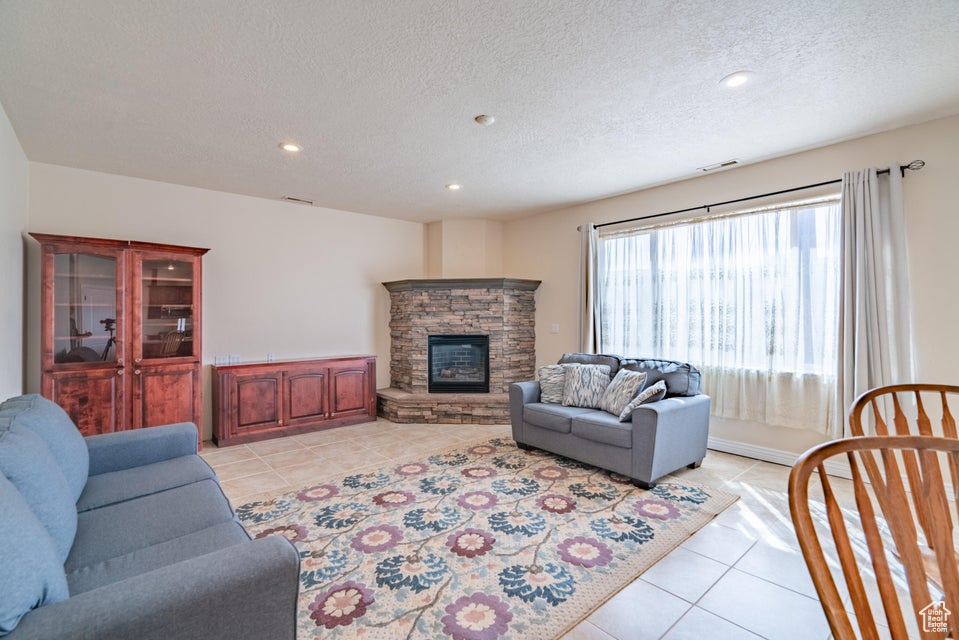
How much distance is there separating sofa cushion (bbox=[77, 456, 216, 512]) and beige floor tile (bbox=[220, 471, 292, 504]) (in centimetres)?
78

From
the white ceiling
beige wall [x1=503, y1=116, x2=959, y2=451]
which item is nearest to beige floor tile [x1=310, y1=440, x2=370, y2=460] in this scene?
the white ceiling

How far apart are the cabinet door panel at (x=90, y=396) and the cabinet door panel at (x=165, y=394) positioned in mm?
123

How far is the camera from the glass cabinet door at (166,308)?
12.4 feet

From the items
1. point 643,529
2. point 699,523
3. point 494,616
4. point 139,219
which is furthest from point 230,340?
point 699,523

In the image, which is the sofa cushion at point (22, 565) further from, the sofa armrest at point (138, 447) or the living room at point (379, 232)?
the living room at point (379, 232)

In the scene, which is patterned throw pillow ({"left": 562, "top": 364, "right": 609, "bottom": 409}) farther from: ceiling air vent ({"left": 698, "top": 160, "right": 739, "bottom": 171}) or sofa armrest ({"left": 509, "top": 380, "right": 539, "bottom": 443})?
ceiling air vent ({"left": 698, "top": 160, "right": 739, "bottom": 171})

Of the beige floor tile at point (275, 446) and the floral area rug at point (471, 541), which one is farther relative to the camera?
the beige floor tile at point (275, 446)

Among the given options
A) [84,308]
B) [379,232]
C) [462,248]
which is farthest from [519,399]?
[84,308]

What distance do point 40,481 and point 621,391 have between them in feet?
11.0

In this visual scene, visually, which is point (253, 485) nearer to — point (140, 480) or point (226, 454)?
point (226, 454)

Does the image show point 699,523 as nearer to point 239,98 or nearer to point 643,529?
point 643,529

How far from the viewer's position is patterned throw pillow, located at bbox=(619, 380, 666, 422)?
328 cm

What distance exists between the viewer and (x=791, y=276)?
140 inches

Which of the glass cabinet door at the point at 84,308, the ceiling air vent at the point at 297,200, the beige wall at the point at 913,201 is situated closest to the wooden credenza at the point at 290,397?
the glass cabinet door at the point at 84,308
